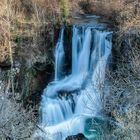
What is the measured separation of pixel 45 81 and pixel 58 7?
13.2 feet

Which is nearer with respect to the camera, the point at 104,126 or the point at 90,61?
the point at 104,126

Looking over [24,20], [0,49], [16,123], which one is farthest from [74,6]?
[16,123]

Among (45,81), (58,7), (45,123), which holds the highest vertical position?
(58,7)

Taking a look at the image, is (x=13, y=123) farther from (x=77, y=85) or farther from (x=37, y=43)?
(x=37, y=43)

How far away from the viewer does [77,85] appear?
2109cm

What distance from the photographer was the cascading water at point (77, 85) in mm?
19344

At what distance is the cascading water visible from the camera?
1934 centimetres

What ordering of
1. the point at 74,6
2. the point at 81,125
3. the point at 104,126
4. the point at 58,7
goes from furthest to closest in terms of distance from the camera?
the point at 74,6 < the point at 58,7 < the point at 81,125 < the point at 104,126

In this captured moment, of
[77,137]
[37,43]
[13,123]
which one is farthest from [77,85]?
[13,123]

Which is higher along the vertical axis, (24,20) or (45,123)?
(24,20)

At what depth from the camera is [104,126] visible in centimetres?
1692

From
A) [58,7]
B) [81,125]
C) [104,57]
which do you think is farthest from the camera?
[58,7]

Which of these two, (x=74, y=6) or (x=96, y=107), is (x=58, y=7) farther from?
(x=96, y=107)

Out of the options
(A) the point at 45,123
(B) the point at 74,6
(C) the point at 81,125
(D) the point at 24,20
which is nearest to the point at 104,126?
(C) the point at 81,125
